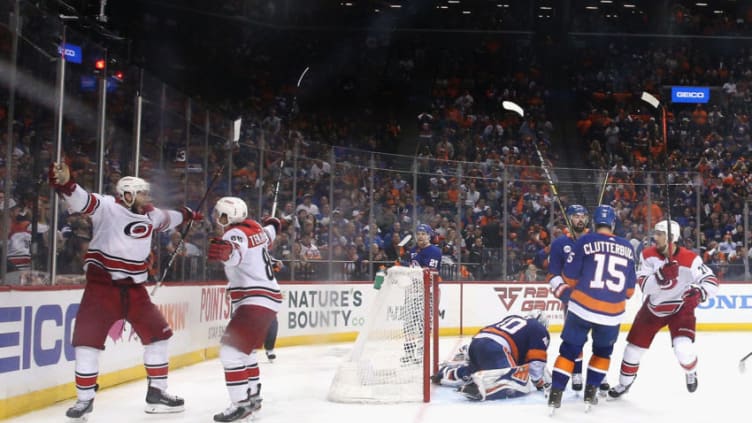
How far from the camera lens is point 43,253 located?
640 cm

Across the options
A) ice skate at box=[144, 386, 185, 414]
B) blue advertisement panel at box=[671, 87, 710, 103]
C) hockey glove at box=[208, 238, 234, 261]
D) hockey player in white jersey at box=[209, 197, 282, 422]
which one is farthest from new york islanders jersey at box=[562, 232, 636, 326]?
blue advertisement panel at box=[671, 87, 710, 103]

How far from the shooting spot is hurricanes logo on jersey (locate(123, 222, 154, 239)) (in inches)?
226

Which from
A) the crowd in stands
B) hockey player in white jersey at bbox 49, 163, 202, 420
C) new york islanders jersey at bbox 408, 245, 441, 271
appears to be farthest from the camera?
new york islanders jersey at bbox 408, 245, 441, 271

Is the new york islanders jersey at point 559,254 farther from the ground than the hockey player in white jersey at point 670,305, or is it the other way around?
the new york islanders jersey at point 559,254

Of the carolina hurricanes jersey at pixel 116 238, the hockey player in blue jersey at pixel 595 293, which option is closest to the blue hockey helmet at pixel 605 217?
the hockey player in blue jersey at pixel 595 293

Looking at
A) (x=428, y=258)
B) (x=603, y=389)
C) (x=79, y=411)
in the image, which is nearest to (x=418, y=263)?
(x=428, y=258)

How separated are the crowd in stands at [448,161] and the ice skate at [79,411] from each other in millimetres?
1138

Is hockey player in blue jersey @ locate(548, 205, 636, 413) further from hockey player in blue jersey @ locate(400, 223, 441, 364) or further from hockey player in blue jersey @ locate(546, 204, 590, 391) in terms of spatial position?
hockey player in blue jersey @ locate(400, 223, 441, 364)

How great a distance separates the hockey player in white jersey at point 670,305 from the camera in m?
6.62

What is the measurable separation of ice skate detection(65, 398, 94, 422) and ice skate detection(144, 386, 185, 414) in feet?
1.71

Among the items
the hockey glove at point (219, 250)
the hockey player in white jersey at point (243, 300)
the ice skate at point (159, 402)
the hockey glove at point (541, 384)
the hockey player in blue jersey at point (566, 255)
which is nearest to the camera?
the hockey glove at point (219, 250)

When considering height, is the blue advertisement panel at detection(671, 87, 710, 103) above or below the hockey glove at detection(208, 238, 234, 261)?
above

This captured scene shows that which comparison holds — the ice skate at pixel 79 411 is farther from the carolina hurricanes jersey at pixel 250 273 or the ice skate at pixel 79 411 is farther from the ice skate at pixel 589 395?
the ice skate at pixel 589 395

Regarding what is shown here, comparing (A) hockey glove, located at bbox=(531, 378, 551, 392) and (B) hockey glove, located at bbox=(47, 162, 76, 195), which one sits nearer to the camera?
(B) hockey glove, located at bbox=(47, 162, 76, 195)
